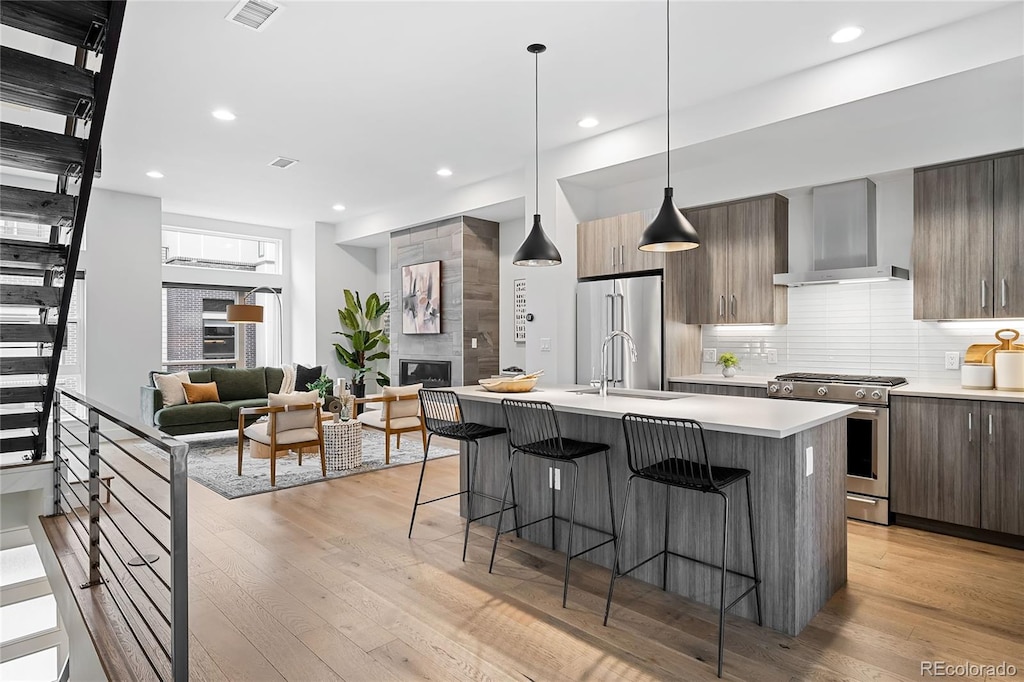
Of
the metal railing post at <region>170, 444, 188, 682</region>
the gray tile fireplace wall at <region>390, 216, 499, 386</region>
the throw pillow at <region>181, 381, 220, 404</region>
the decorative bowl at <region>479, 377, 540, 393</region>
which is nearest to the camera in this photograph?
the metal railing post at <region>170, 444, 188, 682</region>

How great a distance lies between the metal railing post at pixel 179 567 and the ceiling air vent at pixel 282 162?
4866mm

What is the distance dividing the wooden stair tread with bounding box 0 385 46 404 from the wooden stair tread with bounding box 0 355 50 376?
0.60 feet

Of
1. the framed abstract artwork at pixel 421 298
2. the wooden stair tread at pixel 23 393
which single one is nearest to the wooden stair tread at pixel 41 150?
the wooden stair tread at pixel 23 393

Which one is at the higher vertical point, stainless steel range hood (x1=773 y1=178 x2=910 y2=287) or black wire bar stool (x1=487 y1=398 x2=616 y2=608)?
stainless steel range hood (x1=773 y1=178 x2=910 y2=287)

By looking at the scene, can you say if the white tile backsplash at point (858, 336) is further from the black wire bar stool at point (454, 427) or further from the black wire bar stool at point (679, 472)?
the black wire bar stool at point (454, 427)

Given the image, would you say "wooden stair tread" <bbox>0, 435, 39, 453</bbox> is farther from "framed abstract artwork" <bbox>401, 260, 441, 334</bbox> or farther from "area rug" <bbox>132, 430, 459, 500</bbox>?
"framed abstract artwork" <bbox>401, 260, 441, 334</bbox>

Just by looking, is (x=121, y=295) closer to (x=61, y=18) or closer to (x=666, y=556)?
(x=61, y=18)

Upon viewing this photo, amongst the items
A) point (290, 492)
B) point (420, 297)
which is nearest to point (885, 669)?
point (290, 492)

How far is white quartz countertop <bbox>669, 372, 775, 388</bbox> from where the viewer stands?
4.49 m

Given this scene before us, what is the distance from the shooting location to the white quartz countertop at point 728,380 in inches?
177

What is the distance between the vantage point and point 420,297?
7.96m

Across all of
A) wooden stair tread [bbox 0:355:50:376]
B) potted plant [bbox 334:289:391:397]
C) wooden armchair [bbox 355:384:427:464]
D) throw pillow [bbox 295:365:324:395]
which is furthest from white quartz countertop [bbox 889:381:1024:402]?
potted plant [bbox 334:289:391:397]

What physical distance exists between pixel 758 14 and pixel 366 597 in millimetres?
3688

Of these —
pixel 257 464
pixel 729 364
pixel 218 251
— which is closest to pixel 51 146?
pixel 257 464
